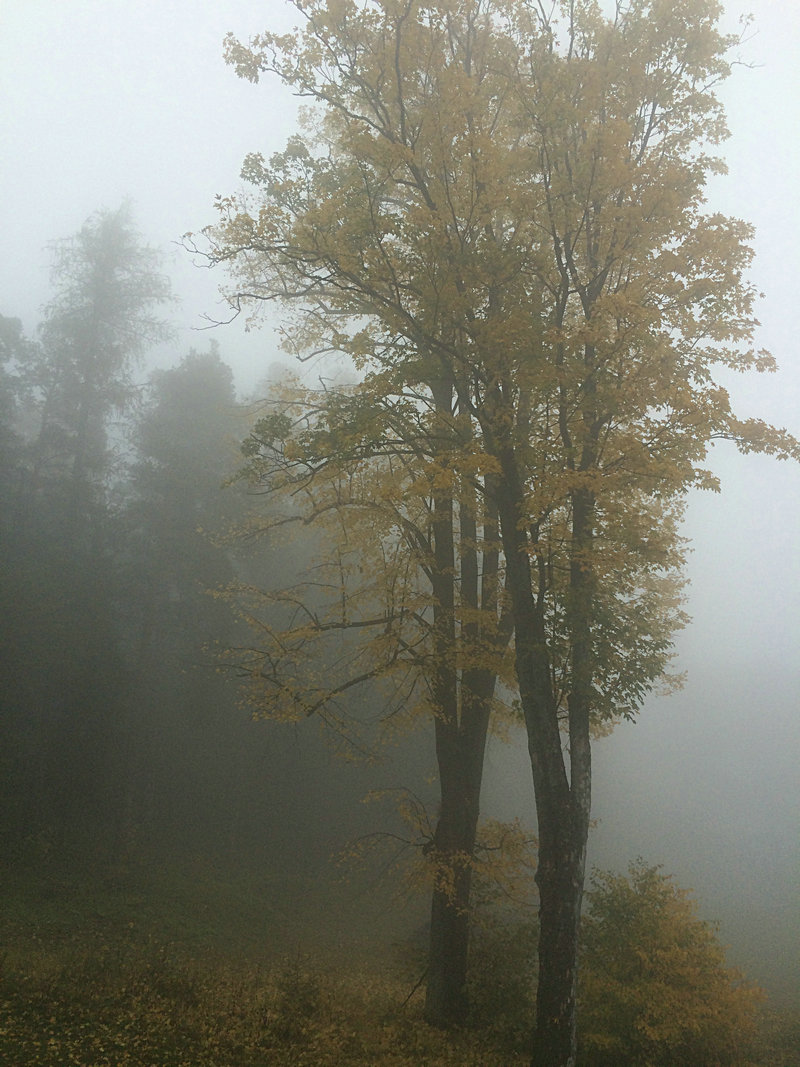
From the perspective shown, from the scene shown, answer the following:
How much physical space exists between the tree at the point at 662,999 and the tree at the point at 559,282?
153 cm

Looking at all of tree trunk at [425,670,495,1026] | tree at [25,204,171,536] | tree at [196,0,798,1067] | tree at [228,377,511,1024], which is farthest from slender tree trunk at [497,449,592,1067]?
tree at [25,204,171,536]

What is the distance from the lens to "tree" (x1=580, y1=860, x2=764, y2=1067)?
7.38 meters

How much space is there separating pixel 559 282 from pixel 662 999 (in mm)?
8072

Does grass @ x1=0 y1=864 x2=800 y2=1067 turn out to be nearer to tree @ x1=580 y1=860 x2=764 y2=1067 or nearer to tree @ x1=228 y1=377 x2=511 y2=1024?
tree @ x1=580 y1=860 x2=764 y2=1067

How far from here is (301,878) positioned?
17.8 metres

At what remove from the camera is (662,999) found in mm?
7410

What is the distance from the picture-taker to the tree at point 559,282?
675 cm

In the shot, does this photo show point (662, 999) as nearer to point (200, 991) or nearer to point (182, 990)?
point (200, 991)

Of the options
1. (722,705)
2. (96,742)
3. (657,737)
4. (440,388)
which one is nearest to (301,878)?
(96,742)

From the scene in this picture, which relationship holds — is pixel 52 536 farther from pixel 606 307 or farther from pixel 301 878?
pixel 606 307

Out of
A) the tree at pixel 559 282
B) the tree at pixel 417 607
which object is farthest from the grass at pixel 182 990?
the tree at pixel 559 282

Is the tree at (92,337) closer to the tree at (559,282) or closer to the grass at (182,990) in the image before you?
the grass at (182,990)

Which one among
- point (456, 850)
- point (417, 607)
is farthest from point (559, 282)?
point (456, 850)

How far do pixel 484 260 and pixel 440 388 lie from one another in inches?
124
